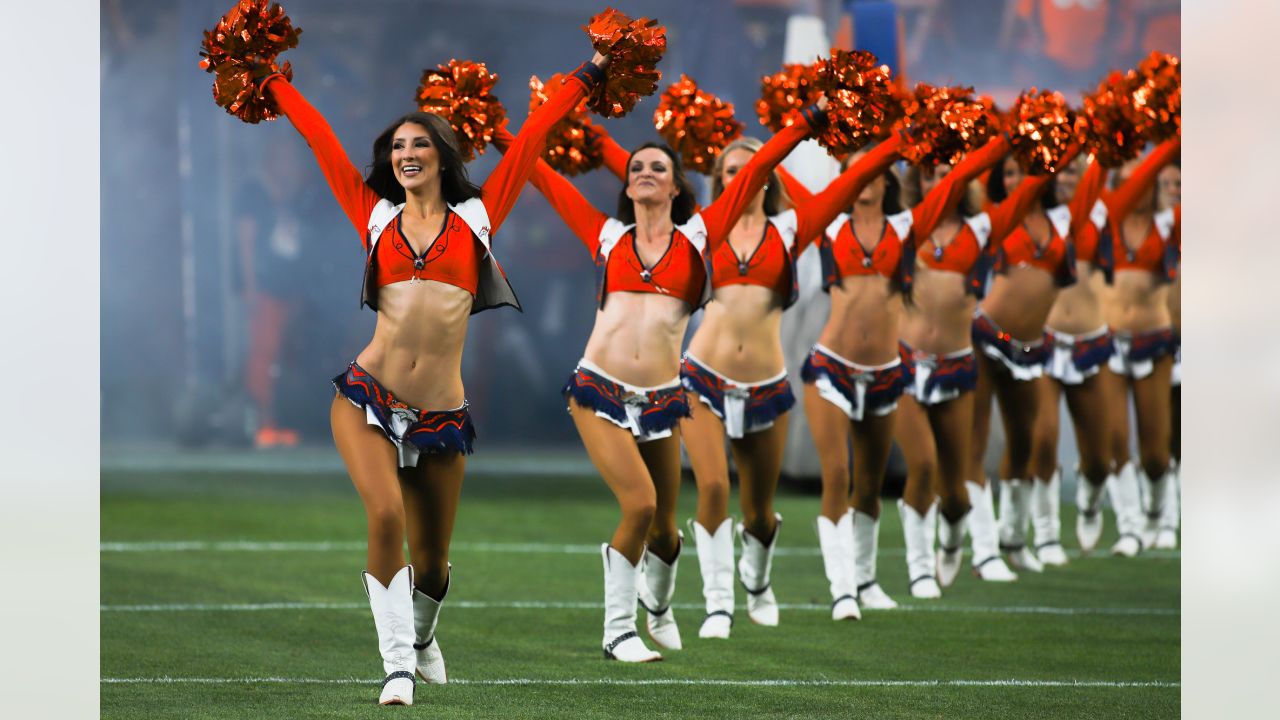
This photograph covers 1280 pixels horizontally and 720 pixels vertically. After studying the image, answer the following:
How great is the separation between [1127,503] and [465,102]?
5.64m

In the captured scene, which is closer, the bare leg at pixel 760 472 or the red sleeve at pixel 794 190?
the bare leg at pixel 760 472

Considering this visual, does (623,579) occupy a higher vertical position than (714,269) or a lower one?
lower

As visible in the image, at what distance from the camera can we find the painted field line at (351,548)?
9422 mm

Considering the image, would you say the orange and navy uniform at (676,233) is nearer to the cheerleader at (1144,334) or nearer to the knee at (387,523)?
the knee at (387,523)

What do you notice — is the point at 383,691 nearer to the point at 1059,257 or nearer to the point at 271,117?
the point at 271,117

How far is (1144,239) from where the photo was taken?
9250 mm

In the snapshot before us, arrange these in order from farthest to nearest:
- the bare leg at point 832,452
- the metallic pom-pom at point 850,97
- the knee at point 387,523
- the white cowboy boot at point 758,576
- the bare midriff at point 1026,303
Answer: the bare midriff at point 1026,303, the bare leg at point 832,452, the white cowboy boot at point 758,576, the metallic pom-pom at point 850,97, the knee at point 387,523

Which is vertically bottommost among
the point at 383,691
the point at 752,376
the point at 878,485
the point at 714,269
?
the point at 383,691

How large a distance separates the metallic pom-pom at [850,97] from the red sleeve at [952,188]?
1.20 metres

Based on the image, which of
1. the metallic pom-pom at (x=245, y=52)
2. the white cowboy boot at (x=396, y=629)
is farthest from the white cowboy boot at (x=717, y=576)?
the metallic pom-pom at (x=245, y=52)

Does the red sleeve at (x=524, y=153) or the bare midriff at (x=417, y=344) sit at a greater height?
the red sleeve at (x=524, y=153)
